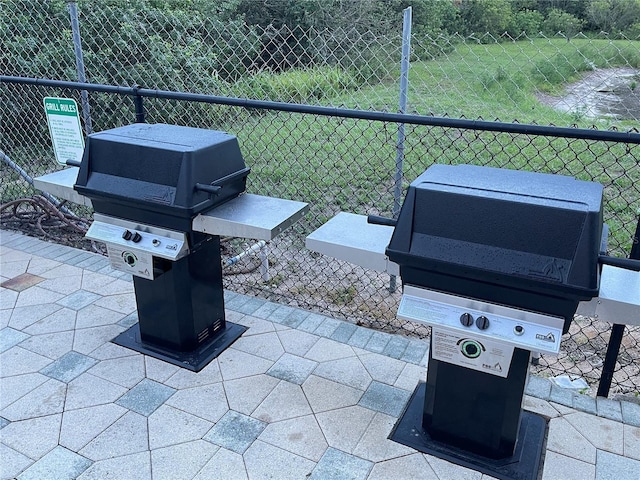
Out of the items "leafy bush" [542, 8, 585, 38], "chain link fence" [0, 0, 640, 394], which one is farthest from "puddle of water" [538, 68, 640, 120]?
"leafy bush" [542, 8, 585, 38]

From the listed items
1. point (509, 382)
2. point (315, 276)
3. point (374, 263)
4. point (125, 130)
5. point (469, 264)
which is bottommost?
point (315, 276)

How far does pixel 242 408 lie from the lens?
2088 millimetres

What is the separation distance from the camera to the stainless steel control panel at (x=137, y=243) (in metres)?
2.04

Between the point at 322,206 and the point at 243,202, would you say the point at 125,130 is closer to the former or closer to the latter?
the point at 243,202

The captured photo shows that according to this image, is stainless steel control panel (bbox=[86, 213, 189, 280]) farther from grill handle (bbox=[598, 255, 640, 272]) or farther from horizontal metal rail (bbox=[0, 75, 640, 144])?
grill handle (bbox=[598, 255, 640, 272])

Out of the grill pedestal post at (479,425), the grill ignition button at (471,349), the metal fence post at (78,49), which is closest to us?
the grill ignition button at (471,349)

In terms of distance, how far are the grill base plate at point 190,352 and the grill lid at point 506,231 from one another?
1257 mm

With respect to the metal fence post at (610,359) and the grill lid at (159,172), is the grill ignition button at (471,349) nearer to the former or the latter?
the metal fence post at (610,359)

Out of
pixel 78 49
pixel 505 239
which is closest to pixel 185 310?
pixel 505 239

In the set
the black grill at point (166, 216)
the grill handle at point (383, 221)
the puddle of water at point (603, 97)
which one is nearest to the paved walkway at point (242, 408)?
the black grill at point (166, 216)

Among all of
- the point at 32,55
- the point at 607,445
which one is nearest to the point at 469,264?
the point at 607,445

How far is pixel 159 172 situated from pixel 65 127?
1401 mm

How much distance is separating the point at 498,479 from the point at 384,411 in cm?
50

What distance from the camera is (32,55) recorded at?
17.7ft
